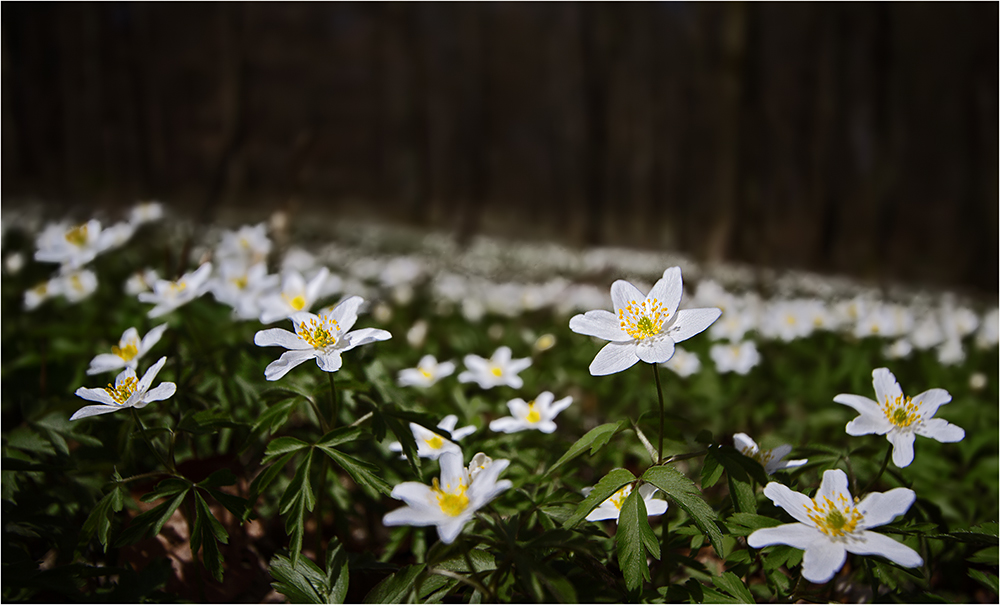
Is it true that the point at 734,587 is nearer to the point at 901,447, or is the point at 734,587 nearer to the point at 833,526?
the point at 833,526

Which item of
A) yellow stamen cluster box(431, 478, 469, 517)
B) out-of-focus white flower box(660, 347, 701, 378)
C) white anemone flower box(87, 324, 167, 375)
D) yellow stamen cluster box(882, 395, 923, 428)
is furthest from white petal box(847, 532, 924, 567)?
out-of-focus white flower box(660, 347, 701, 378)

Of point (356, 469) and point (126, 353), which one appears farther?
point (126, 353)

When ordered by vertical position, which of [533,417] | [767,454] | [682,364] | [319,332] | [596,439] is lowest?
[682,364]

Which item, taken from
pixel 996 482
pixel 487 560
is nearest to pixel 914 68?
pixel 996 482

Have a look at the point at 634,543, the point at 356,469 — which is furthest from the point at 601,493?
the point at 356,469

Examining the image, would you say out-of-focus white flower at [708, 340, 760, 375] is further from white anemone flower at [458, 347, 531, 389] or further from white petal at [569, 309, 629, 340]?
white petal at [569, 309, 629, 340]

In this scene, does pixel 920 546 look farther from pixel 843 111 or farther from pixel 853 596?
pixel 843 111

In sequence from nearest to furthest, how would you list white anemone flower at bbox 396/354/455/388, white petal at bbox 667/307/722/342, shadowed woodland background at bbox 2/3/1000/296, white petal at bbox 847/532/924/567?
white petal at bbox 847/532/924/567 < white petal at bbox 667/307/722/342 < white anemone flower at bbox 396/354/455/388 < shadowed woodland background at bbox 2/3/1000/296
